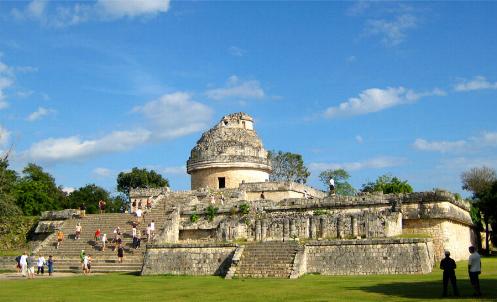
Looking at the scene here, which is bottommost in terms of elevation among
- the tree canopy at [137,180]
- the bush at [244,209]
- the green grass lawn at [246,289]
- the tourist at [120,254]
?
the green grass lawn at [246,289]

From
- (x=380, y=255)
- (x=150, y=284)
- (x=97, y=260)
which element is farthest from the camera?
(x=97, y=260)

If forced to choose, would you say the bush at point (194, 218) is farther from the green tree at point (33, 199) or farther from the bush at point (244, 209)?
the green tree at point (33, 199)

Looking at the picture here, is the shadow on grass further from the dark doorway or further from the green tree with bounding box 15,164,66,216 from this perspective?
the green tree with bounding box 15,164,66,216

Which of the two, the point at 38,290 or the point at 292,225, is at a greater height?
the point at 292,225

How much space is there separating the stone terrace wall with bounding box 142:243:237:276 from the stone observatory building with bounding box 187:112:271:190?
1335 cm

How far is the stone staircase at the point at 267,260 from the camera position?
22641 millimetres

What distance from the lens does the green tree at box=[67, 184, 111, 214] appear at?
6275 centimetres

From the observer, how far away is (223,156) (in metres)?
39.5

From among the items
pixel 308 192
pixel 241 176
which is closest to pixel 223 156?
pixel 241 176

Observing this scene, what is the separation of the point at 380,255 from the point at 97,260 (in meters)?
13.7

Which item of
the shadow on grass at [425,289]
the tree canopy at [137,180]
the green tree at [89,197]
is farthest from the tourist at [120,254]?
the tree canopy at [137,180]

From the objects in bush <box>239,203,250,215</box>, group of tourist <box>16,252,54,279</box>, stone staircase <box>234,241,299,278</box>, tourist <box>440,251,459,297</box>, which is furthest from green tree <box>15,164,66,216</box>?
tourist <box>440,251,459,297</box>

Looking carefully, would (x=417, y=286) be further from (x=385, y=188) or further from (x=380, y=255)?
(x=385, y=188)

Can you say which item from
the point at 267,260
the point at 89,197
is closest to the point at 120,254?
the point at 267,260
